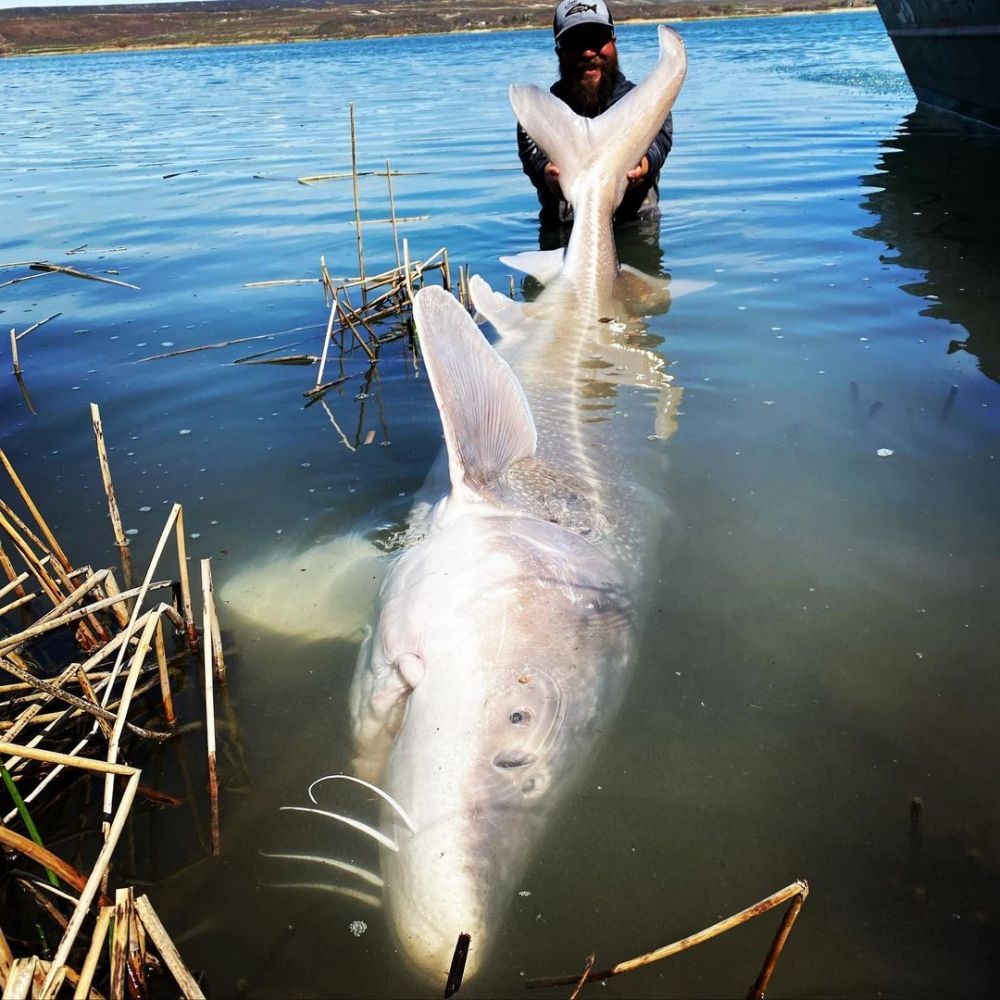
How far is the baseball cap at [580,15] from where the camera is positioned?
23.8ft

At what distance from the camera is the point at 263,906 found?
1995 mm

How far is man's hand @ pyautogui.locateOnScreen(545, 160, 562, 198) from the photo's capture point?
7410mm

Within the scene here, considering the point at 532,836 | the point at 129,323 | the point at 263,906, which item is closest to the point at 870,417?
the point at 532,836

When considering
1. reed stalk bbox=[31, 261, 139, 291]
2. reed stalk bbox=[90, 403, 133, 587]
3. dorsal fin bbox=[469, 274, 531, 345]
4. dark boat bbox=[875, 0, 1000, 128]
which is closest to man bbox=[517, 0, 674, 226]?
dorsal fin bbox=[469, 274, 531, 345]

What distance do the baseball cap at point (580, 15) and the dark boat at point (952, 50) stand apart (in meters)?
5.87

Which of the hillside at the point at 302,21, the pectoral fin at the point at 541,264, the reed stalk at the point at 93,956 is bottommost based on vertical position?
the reed stalk at the point at 93,956

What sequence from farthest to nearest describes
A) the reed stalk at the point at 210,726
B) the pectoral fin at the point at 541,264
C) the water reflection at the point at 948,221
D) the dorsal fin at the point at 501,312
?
the pectoral fin at the point at 541,264 → the water reflection at the point at 948,221 → the dorsal fin at the point at 501,312 → the reed stalk at the point at 210,726

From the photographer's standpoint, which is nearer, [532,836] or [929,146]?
[532,836]

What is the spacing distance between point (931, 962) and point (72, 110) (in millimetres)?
27662

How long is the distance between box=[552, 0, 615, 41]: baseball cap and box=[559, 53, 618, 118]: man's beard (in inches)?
10.0

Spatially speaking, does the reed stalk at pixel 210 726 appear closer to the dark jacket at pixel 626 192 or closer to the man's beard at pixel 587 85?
the dark jacket at pixel 626 192

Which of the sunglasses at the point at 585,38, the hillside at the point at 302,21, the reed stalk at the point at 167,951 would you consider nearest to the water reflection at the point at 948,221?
the sunglasses at the point at 585,38

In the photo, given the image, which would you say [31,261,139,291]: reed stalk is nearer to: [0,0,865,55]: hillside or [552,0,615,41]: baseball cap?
[552,0,615,41]: baseball cap

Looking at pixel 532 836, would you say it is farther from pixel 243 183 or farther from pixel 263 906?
pixel 243 183
